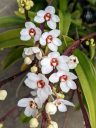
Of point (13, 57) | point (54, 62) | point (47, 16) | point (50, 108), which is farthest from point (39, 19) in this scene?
point (13, 57)

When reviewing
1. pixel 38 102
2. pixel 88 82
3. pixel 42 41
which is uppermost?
pixel 42 41

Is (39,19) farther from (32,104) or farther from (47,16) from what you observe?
(32,104)

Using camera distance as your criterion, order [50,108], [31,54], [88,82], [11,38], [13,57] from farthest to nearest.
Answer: [13,57] → [11,38] → [88,82] → [31,54] → [50,108]

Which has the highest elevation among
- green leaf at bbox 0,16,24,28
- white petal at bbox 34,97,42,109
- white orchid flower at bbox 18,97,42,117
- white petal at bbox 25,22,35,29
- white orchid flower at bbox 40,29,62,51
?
white petal at bbox 25,22,35,29

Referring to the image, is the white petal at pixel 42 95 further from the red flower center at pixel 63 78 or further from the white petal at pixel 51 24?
the white petal at pixel 51 24

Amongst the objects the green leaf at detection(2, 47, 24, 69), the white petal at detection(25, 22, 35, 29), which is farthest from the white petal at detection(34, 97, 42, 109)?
the green leaf at detection(2, 47, 24, 69)

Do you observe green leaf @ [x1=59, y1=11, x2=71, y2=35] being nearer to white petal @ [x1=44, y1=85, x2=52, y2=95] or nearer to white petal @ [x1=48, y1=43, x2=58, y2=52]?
white petal @ [x1=48, y1=43, x2=58, y2=52]
